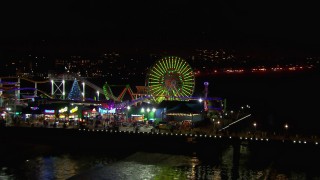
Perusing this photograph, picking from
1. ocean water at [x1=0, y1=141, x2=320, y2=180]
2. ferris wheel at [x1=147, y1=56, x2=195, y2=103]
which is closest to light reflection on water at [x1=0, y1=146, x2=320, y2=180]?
ocean water at [x1=0, y1=141, x2=320, y2=180]

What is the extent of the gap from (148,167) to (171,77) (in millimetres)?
23040

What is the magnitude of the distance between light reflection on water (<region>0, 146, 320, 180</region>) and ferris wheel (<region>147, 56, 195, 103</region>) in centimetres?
1736

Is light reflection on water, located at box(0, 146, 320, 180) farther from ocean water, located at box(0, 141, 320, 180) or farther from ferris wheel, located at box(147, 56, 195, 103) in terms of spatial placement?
ferris wheel, located at box(147, 56, 195, 103)

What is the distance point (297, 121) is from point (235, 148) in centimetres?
5369

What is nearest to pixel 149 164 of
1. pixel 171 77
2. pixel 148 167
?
pixel 148 167

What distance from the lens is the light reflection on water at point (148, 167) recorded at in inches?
1119

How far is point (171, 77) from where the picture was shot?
52.6 m

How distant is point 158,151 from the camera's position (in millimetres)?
37031

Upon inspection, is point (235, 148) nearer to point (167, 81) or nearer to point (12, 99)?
point (167, 81)

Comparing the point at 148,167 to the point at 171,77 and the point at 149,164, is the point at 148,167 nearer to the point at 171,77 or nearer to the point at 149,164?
the point at 149,164

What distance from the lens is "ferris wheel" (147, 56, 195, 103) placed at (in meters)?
52.6

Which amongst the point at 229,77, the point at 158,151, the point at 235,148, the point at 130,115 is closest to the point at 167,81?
the point at 130,115

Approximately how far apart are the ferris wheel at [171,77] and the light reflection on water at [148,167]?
57.0 feet

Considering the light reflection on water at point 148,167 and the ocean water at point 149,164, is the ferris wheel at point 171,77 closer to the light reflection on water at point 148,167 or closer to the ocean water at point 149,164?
the ocean water at point 149,164
